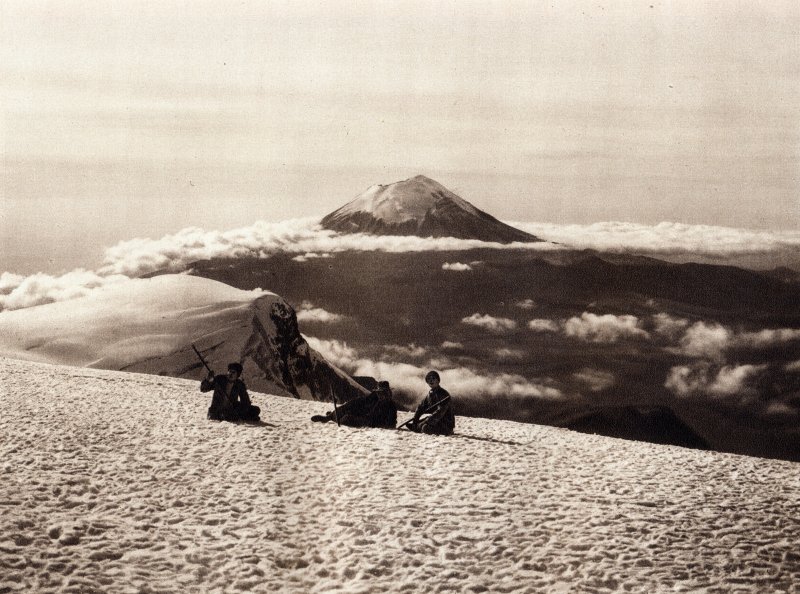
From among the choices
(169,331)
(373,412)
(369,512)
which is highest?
(169,331)

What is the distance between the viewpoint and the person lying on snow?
15164 millimetres

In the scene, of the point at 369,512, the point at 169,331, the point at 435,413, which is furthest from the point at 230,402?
the point at 169,331

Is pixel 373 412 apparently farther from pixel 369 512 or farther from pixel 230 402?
pixel 369 512

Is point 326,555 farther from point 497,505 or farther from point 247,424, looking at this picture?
point 247,424

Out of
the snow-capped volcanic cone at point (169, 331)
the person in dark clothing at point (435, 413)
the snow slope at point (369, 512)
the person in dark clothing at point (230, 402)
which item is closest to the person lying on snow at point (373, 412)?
the person in dark clothing at point (435, 413)

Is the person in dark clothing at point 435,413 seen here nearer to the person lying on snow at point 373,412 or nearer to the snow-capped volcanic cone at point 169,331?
the person lying on snow at point 373,412

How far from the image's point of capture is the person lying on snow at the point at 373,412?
1516 centimetres

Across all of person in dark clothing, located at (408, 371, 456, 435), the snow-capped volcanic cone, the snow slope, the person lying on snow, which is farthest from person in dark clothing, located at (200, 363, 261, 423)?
the snow-capped volcanic cone

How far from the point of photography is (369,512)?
9711 millimetres

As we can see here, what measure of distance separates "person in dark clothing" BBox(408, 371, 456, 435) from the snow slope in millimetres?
424

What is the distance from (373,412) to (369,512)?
551 centimetres

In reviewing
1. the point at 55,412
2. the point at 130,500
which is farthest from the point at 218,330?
the point at 130,500

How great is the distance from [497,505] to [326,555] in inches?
91.8

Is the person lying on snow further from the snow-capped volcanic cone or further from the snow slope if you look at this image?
the snow-capped volcanic cone
